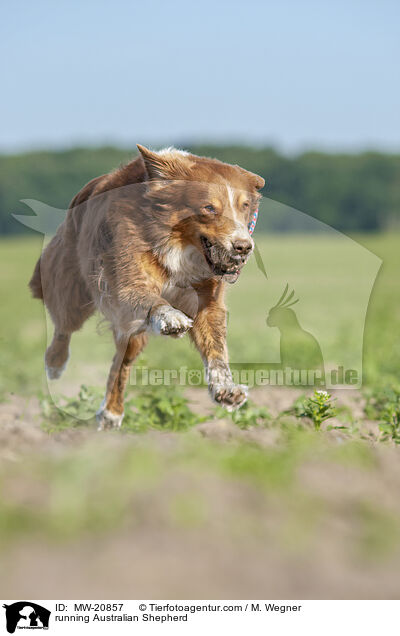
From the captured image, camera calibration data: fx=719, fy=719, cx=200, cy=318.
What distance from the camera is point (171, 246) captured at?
17.2 feet

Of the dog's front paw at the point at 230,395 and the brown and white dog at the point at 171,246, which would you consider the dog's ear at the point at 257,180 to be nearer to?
the brown and white dog at the point at 171,246

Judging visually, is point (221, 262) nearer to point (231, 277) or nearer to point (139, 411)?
point (231, 277)

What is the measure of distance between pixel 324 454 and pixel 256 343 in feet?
21.3

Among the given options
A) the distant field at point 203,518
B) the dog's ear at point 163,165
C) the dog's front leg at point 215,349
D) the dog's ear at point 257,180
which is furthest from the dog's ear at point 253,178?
the distant field at point 203,518

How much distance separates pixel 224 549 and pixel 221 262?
2.47 metres

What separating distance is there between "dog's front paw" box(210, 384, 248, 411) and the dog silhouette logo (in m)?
1.98

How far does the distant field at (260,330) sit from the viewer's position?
7.29 meters

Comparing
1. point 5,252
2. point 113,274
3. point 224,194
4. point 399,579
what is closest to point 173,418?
point 113,274

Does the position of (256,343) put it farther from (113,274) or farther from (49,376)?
(113,274)

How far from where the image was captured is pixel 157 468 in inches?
143

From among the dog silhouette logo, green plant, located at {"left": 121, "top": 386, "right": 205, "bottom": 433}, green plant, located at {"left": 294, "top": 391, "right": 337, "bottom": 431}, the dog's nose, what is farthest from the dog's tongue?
the dog silhouette logo
